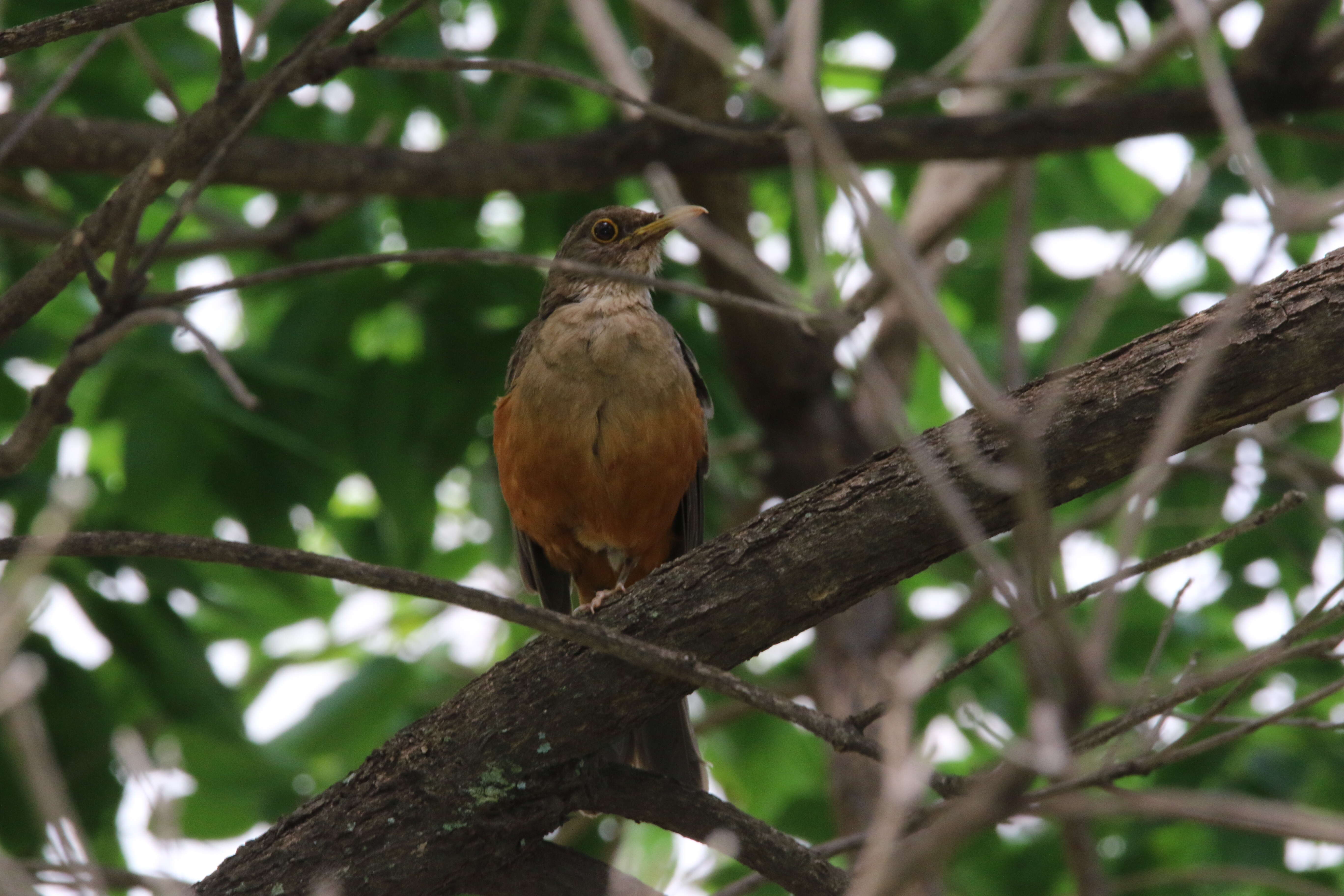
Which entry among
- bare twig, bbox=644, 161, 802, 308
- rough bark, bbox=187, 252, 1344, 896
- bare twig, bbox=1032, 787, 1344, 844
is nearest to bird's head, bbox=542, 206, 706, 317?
bare twig, bbox=644, 161, 802, 308

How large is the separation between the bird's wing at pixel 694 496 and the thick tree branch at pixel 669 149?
3.47 ft

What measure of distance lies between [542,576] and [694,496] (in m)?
1.16

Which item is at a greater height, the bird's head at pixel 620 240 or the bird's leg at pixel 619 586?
the bird's head at pixel 620 240

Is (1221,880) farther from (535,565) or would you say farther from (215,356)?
(215,356)

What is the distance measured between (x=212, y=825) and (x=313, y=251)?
141 inches

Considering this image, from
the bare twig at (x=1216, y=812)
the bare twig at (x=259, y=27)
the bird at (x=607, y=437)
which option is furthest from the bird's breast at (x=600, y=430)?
the bare twig at (x=1216, y=812)

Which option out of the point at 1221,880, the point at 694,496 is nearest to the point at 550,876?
the point at 694,496

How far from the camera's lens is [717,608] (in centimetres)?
389

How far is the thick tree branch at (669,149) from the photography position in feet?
20.9

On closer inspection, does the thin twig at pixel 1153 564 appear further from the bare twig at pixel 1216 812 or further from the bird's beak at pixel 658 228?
the bird's beak at pixel 658 228

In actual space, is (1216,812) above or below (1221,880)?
below

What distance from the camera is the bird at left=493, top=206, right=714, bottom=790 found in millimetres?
5914

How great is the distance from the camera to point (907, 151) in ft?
22.6

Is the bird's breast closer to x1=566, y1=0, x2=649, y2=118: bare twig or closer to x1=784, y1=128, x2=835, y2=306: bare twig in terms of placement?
x1=566, y1=0, x2=649, y2=118: bare twig
